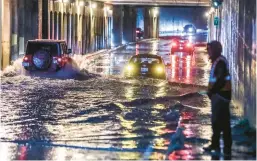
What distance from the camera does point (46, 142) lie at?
12680mm

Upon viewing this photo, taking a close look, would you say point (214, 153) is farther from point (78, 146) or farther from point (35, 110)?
point (35, 110)

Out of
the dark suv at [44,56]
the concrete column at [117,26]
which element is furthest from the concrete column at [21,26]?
the concrete column at [117,26]

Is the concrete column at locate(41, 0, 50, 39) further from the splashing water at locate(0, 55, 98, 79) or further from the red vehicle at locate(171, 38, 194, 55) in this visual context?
the red vehicle at locate(171, 38, 194, 55)

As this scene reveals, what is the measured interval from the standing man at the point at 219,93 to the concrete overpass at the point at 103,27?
1603 millimetres

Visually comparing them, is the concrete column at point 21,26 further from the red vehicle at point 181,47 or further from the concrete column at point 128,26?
the concrete column at point 128,26

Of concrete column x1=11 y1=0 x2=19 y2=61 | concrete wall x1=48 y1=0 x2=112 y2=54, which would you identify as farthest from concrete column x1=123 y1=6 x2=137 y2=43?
concrete column x1=11 y1=0 x2=19 y2=61

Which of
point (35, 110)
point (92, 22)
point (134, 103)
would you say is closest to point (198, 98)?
point (134, 103)

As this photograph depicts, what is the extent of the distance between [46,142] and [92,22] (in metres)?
42.7

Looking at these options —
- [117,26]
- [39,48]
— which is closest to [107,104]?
[39,48]

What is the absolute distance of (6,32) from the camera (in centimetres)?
3156

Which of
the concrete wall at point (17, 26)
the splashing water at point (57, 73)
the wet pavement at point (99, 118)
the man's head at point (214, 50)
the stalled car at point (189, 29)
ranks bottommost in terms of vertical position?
the wet pavement at point (99, 118)

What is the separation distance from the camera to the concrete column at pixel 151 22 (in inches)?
3610

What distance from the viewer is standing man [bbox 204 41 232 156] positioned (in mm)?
10648

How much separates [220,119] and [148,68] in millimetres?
15778
